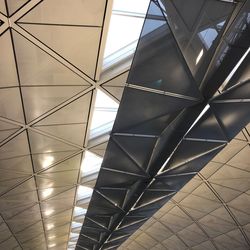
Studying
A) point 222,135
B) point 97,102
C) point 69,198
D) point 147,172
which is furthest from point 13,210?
point 222,135

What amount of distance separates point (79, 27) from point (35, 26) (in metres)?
1.40

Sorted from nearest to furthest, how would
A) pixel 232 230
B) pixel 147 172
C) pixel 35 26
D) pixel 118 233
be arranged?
pixel 35 26 → pixel 147 172 → pixel 232 230 → pixel 118 233

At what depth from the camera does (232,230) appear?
104 feet

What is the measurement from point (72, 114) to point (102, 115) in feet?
6.34

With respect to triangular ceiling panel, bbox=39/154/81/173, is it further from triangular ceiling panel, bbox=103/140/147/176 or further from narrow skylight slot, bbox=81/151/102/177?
triangular ceiling panel, bbox=103/140/147/176

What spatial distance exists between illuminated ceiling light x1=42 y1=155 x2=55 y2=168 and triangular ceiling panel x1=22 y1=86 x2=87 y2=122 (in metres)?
5.74

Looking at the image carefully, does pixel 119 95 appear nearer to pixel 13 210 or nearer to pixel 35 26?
pixel 35 26

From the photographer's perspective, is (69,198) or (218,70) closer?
(218,70)

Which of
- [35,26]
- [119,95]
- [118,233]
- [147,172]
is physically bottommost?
[35,26]

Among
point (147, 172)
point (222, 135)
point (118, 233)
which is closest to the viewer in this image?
point (222, 135)

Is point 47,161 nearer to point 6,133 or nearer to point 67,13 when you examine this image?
point 6,133

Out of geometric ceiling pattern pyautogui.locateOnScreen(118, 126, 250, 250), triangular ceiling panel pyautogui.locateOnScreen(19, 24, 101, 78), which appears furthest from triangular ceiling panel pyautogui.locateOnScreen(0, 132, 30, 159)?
geometric ceiling pattern pyautogui.locateOnScreen(118, 126, 250, 250)

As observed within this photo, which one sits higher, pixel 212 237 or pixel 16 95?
pixel 212 237

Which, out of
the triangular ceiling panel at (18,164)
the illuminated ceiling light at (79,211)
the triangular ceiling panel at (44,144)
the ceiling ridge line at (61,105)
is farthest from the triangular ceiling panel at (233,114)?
the illuminated ceiling light at (79,211)
